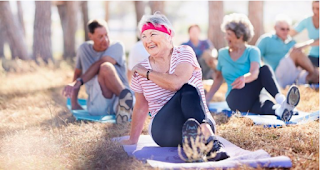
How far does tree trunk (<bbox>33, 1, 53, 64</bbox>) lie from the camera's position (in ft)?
39.6

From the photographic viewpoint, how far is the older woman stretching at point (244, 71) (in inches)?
215

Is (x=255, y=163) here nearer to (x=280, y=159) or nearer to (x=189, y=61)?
(x=280, y=159)

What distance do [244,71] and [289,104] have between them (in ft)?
2.90

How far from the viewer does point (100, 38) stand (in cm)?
603

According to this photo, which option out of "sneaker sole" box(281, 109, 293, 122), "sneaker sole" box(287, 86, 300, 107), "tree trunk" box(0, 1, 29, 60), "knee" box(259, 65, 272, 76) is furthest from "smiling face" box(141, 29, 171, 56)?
"tree trunk" box(0, 1, 29, 60)

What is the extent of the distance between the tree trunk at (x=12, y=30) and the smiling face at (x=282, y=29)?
21.6ft

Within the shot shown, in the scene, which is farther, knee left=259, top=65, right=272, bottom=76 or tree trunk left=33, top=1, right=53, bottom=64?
tree trunk left=33, top=1, right=53, bottom=64

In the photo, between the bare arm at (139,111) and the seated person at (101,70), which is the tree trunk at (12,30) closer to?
the seated person at (101,70)

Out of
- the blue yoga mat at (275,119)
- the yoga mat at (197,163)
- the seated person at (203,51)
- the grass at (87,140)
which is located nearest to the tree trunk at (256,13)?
the seated person at (203,51)

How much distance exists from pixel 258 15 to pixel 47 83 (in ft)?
21.3

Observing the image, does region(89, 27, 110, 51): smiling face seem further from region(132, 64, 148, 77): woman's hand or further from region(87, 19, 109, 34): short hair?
region(132, 64, 148, 77): woman's hand

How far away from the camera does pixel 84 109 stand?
255 inches

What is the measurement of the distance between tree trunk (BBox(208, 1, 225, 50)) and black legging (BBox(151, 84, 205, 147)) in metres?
8.52

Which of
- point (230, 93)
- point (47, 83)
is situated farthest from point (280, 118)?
point (47, 83)
